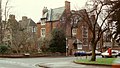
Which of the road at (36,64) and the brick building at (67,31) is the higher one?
the brick building at (67,31)

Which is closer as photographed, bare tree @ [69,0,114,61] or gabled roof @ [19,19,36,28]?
bare tree @ [69,0,114,61]

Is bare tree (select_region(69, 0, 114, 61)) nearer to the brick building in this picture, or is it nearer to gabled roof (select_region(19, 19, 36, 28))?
the brick building

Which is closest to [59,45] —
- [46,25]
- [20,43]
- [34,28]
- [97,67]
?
[20,43]

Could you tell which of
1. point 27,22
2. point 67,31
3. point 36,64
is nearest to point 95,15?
point 36,64

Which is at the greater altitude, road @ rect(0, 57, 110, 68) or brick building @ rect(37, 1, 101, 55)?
brick building @ rect(37, 1, 101, 55)

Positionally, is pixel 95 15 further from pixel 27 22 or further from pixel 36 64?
pixel 27 22

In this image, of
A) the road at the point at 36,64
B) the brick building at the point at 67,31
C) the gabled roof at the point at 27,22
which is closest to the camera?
the road at the point at 36,64

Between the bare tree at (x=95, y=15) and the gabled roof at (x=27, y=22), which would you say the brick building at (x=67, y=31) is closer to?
the gabled roof at (x=27, y=22)

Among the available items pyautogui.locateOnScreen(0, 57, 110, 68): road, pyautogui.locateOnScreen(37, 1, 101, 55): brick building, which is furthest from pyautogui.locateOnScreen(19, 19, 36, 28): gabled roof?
pyautogui.locateOnScreen(0, 57, 110, 68): road

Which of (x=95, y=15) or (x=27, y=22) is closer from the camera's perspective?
(x=95, y=15)

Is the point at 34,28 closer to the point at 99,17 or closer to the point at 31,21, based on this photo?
the point at 31,21

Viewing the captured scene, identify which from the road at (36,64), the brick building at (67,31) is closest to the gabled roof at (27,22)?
the brick building at (67,31)

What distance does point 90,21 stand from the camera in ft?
133

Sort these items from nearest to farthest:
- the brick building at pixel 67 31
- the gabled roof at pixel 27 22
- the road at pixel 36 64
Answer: the road at pixel 36 64
the brick building at pixel 67 31
the gabled roof at pixel 27 22
